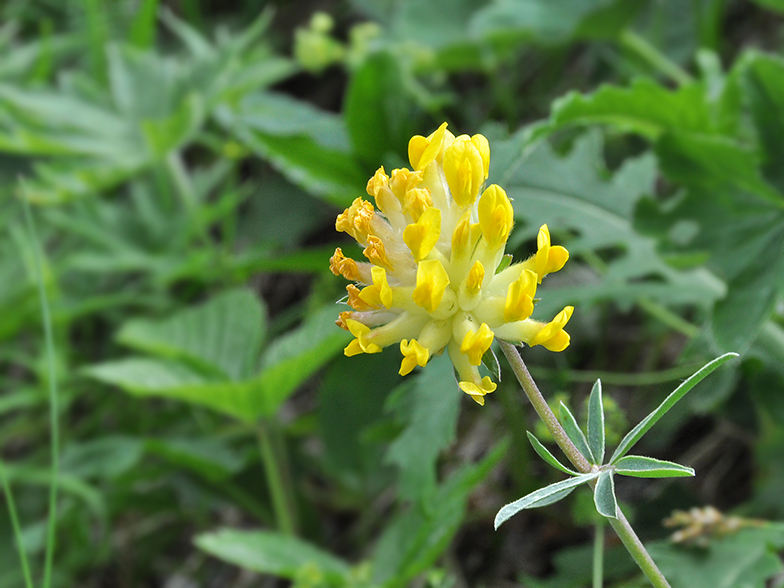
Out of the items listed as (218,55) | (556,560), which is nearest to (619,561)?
(556,560)

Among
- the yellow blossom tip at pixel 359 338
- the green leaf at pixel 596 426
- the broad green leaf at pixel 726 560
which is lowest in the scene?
the broad green leaf at pixel 726 560

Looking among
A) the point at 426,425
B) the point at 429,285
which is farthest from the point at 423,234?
the point at 426,425

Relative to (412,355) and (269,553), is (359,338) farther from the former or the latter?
(269,553)

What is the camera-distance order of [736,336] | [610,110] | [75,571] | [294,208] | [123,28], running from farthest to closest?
[123,28] → [294,208] → [75,571] → [610,110] → [736,336]

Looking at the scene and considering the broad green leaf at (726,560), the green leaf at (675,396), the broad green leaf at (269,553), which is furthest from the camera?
the broad green leaf at (269,553)

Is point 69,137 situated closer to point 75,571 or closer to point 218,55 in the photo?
point 218,55

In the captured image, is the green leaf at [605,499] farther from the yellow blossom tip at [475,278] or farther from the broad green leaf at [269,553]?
the broad green leaf at [269,553]

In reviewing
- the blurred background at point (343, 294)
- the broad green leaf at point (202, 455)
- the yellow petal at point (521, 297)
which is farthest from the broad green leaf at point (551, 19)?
the yellow petal at point (521, 297)
